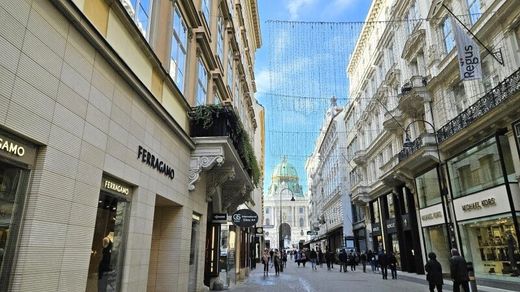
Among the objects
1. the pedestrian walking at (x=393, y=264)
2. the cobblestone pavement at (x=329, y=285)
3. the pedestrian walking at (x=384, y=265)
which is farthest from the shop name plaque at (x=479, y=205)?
the pedestrian walking at (x=384, y=265)

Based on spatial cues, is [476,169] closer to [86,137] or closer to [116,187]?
[116,187]

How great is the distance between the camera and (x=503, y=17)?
635 inches

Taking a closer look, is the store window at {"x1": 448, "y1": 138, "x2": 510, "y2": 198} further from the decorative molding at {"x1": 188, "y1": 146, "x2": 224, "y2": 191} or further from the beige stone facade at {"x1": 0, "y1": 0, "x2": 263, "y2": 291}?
the beige stone facade at {"x1": 0, "y1": 0, "x2": 263, "y2": 291}

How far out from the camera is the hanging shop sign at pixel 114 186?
6689mm

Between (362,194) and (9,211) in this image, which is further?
(362,194)

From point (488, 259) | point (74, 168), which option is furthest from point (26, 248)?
point (488, 259)

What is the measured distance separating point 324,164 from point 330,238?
13005 millimetres

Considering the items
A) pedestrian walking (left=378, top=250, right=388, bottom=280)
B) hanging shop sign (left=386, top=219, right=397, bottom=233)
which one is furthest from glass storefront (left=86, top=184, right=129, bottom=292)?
hanging shop sign (left=386, top=219, right=397, bottom=233)

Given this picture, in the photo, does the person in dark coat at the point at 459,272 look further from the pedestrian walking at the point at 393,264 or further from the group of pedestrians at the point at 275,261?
→ the group of pedestrians at the point at 275,261

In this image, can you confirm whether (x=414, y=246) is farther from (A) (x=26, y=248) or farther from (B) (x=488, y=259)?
(A) (x=26, y=248)

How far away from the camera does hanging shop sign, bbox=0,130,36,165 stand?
14.0 feet

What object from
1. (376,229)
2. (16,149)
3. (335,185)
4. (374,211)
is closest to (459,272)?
(16,149)

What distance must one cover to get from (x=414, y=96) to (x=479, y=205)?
8.90 m

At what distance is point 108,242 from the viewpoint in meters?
7.13
